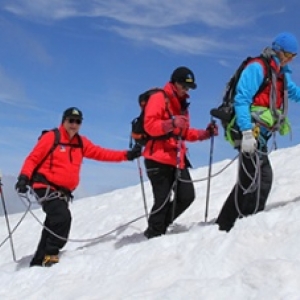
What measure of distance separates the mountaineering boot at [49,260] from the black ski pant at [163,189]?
1463 millimetres

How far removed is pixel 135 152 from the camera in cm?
847

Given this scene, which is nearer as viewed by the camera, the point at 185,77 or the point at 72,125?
the point at 185,77

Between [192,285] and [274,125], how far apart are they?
9.83 feet

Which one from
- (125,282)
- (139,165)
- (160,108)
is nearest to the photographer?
(125,282)

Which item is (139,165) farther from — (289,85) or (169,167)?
A: (289,85)

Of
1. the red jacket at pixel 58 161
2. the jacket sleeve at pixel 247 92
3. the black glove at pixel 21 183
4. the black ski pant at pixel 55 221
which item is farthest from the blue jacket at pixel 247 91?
the black glove at pixel 21 183

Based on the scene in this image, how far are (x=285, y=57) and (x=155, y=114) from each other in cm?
182

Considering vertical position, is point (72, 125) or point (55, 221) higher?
point (72, 125)

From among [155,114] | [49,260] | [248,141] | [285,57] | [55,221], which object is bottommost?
[49,260]

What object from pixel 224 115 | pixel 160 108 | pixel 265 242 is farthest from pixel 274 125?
pixel 265 242

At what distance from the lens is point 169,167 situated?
7742mm

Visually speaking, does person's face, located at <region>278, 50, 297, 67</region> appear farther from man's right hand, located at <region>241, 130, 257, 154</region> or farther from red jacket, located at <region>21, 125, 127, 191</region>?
red jacket, located at <region>21, 125, 127, 191</region>

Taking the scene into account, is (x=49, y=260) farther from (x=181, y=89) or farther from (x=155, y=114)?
(x=181, y=89)

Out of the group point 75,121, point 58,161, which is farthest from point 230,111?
point 58,161
